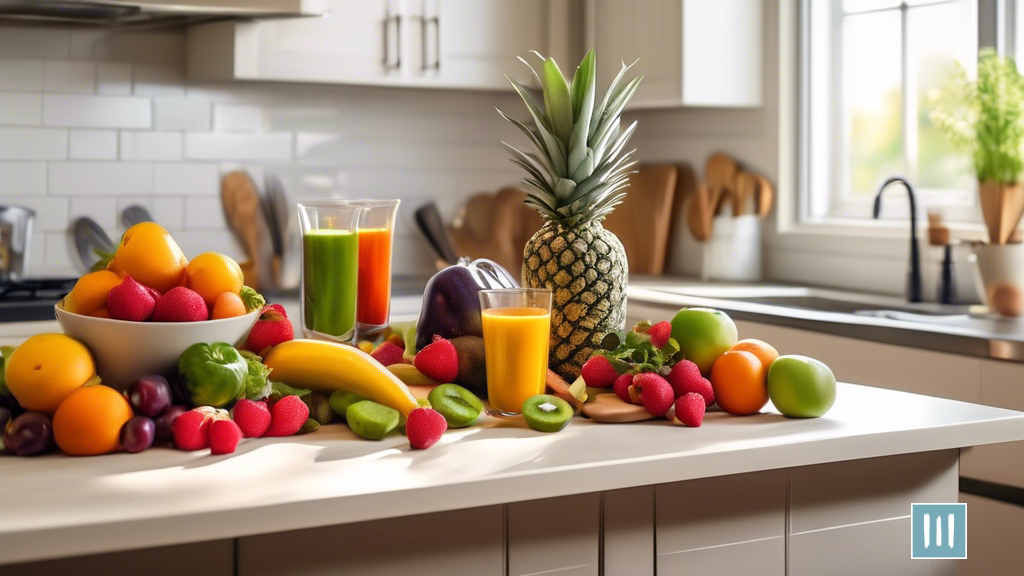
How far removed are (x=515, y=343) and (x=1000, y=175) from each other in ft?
5.69

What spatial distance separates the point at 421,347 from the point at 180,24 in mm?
A: 2303

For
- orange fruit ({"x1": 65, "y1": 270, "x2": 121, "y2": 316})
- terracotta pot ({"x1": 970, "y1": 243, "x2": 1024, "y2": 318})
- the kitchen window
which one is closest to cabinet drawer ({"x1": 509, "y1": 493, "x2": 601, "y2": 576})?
orange fruit ({"x1": 65, "y1": 270, "x2": 121, "y2": 316})

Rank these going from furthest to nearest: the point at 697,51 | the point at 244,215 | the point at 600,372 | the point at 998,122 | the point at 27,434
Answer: the point at 244,215
the point at 697,51
the point at 998,122
the point at 600,372
the point at 27,434

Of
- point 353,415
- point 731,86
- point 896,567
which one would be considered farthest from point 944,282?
point 353,415

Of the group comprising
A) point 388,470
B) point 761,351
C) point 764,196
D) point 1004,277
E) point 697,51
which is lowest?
point 388,470

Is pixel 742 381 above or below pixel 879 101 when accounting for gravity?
below

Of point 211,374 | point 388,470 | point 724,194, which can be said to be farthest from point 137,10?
point 388,470

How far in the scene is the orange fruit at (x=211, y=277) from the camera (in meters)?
1.34

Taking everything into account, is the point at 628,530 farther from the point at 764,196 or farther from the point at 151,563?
the point at 764,196

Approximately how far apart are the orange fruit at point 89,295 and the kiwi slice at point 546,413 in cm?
54

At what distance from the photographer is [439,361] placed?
149 centimetres

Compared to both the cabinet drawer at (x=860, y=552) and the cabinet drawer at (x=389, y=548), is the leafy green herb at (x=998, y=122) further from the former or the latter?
the cabinet drawer at (x=389, y=548)

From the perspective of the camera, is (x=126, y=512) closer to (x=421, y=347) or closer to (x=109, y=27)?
(x=421, y=347)

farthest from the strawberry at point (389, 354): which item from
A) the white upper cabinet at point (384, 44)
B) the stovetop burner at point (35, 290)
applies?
the white upper cabinet at point (384, 44)
